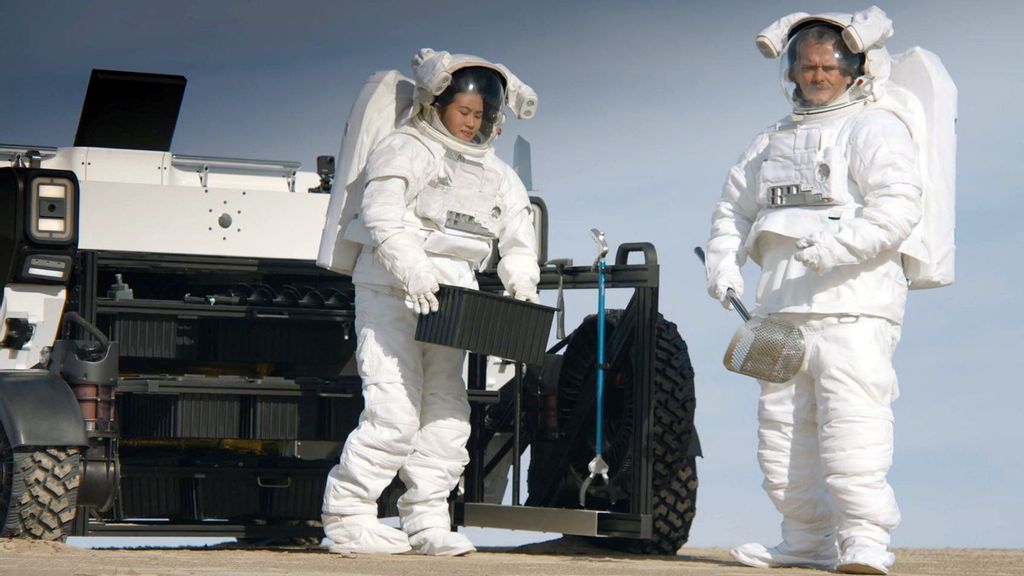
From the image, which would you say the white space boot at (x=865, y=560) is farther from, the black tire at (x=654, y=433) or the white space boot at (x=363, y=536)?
the white space boot at (x=363, y=536)

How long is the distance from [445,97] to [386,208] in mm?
674

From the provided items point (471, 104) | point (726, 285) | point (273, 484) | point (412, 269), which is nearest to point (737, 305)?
point (726, 285)

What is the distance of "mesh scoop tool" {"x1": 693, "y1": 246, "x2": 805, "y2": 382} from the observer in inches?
301

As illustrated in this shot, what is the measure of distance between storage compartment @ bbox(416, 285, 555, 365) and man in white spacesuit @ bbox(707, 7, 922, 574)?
0.80 metres

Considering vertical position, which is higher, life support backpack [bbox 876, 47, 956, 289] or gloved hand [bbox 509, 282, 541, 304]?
life support backpack [bbox 876, 47, 956, 289]

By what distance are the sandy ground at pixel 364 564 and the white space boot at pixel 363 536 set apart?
9 centimetres

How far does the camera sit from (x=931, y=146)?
26.2 feet

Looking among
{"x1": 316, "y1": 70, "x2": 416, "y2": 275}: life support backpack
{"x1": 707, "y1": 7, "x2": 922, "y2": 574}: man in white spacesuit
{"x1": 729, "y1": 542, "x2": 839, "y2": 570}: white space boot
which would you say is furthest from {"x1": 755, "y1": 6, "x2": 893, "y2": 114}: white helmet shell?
{"x1": 729, "y1": 542, "x2": 839, "y2": 570}: white space boot

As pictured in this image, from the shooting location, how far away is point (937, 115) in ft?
26.3

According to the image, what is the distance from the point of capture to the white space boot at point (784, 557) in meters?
7.74

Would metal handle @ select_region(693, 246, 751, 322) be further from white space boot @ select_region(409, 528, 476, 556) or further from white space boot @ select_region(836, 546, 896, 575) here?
white space boot @ select_region(409, 528, 476, 556)

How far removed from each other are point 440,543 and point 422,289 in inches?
43.6

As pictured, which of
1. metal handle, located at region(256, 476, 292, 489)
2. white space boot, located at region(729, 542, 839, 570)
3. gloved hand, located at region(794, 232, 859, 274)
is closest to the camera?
gloved hand, located at region(794, 232, 859, 274)

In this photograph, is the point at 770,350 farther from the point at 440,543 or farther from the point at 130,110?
the point at 130,110
